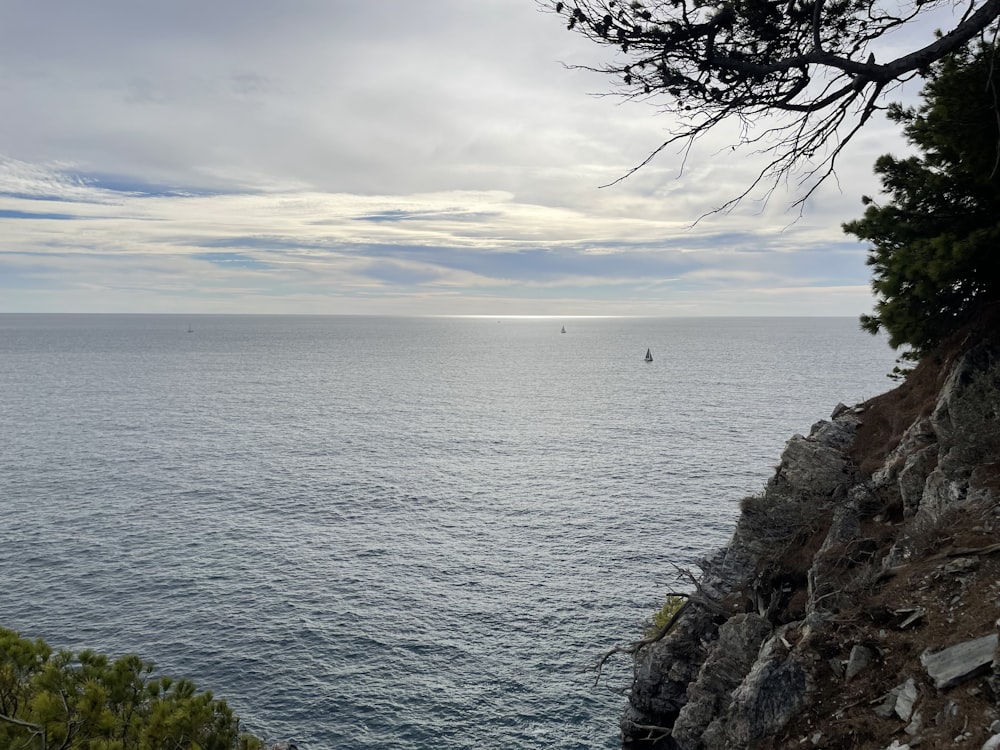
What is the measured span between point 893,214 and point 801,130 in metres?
10.9

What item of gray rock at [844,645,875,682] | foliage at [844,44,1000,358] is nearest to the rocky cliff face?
gray rock at [844,645,875,682]

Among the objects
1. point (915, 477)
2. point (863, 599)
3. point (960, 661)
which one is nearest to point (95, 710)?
point (960, 661)

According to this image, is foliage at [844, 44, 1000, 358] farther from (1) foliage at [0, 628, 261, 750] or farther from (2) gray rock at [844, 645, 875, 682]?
(1) foliage at [0, 628, 261, 750]

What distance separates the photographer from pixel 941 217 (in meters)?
20.6

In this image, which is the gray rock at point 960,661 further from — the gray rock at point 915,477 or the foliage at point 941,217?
the foliage at point 941,217

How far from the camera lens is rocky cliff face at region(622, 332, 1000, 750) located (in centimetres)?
1196

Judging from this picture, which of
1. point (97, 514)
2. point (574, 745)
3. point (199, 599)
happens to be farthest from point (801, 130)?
point (97, 514)

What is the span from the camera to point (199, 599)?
46188mm

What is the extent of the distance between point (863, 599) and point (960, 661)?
14.1 ft

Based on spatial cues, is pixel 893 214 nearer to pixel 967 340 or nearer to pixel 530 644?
pixel 967 340

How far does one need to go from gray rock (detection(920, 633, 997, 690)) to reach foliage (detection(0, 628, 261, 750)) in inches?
543

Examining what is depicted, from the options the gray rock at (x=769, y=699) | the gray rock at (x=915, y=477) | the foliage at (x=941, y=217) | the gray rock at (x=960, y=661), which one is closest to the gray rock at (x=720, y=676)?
the gray rock at (x=769, y=699)

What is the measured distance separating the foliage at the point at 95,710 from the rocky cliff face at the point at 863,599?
11843 millimetres

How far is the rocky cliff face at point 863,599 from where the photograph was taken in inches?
471
